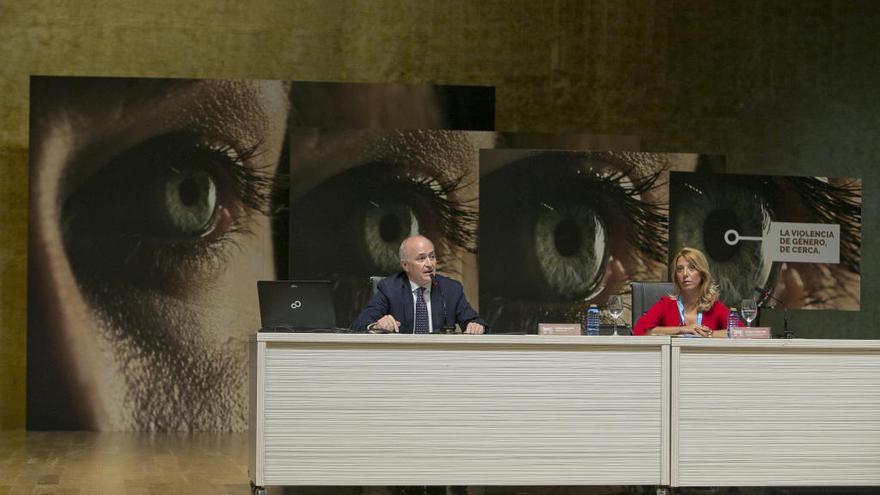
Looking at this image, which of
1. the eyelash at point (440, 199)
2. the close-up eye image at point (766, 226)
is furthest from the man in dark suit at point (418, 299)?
the close-up eye image at point (766, 226)

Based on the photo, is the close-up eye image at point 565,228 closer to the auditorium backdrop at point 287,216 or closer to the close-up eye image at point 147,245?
the auditorium backdrop at point 287,216

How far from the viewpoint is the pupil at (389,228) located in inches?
316

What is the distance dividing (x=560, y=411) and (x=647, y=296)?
4.07ft

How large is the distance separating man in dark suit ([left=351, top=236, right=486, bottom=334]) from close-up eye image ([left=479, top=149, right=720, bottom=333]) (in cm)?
225

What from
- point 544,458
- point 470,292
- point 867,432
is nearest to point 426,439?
point 544,458

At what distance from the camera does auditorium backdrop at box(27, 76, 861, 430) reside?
802 cm

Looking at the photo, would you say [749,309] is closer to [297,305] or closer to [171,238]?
[297,305]

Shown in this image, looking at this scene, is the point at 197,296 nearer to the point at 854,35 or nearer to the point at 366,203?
the point at 366,203

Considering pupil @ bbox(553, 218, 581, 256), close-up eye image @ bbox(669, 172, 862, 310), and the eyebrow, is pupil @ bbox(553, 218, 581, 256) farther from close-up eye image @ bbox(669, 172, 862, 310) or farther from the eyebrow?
the eyebrow

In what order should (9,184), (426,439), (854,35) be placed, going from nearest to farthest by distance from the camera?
(426,439), (9,184), (854,35)

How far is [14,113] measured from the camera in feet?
29.8

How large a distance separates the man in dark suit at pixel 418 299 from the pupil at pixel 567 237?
242 centimetres

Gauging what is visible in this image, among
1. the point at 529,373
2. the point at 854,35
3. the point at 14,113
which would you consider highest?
the point at 854,35

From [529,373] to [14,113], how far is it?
5640 millimetres
